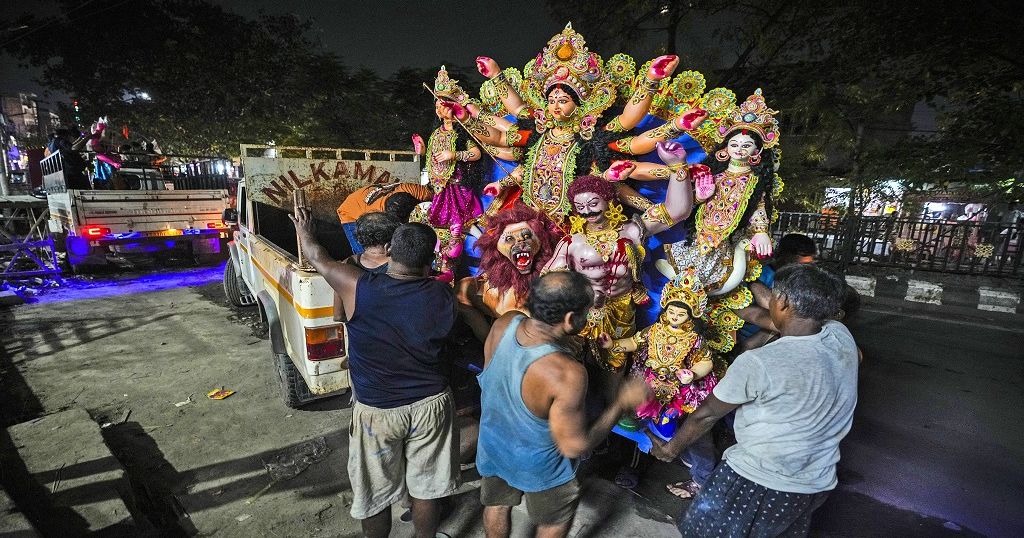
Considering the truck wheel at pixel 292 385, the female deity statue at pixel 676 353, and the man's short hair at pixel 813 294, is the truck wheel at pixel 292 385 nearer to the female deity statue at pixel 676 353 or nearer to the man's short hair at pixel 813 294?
the female deity statue at pixel 676 353

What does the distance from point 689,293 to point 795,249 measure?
1625mm

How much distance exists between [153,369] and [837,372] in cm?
666

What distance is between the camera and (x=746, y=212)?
3213 mm

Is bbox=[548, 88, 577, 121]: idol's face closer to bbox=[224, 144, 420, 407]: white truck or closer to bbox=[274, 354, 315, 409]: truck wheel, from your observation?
bbox=[224, 144, 420, 407]: white truck

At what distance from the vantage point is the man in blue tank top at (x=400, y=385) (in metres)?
2.35

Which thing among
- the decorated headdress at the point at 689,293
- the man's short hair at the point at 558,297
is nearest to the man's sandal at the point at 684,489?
the decorated headdress at the point at 689,293

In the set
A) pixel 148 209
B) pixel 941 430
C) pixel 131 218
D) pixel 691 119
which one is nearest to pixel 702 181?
pixel 691 119

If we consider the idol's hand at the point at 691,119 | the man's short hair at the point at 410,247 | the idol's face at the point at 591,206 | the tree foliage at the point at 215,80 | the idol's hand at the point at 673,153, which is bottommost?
the man's short hair at the point at 410,247

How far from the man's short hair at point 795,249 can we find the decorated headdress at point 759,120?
1.31 meters

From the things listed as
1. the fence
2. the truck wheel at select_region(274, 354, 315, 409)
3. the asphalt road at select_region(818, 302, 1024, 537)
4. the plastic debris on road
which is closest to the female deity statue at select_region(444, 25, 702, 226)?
the truck wheel at select_region(274, 354, 315, 409)

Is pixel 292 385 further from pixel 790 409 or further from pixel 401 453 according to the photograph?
pixel 790 409

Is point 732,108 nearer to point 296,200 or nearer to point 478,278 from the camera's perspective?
point 478,278

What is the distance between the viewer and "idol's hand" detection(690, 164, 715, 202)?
10.1 feet

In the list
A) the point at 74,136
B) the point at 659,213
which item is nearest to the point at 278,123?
the point at 74,136
